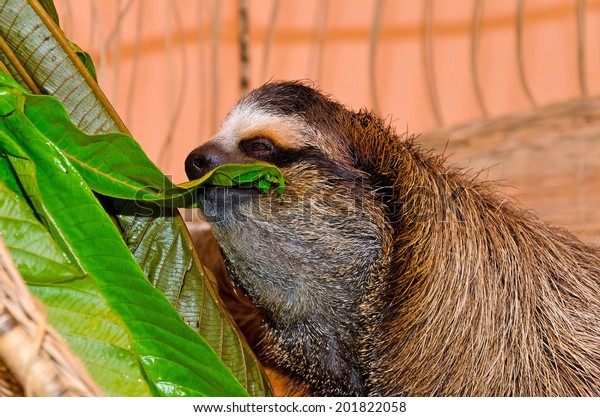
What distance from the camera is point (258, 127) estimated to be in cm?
140

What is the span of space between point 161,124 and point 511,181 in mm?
1536

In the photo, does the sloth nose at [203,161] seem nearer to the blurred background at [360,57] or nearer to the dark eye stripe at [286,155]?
the dark eye stripe at [286,155]

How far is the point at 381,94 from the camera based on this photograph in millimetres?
3088

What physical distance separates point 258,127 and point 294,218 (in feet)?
0.68

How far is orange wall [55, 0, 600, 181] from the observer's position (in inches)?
118

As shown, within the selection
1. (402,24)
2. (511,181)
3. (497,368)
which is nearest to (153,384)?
(497,368)

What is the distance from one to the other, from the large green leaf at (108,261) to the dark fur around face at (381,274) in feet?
0.71

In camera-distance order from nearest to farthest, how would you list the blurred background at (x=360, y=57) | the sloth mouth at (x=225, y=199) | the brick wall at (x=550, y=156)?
the sloth mouth at (x=225, y=199) → the brick wall at (x=550, y=156) → the blurred background at (x=360, y=57)

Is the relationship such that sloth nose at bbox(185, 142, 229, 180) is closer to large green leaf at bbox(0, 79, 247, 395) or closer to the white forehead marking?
the white forehead marking

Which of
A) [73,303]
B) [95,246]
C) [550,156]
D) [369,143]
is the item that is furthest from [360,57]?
[73,303]

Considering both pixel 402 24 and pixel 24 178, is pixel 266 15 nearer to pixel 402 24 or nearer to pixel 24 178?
pixel 402 24

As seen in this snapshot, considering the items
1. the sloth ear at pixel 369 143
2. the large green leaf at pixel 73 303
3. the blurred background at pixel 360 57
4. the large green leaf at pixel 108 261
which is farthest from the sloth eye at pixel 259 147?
the blurred background at pixel 360 57

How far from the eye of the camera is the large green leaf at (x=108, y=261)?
1.18 metres
